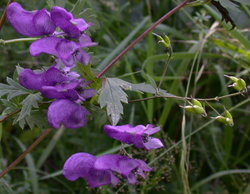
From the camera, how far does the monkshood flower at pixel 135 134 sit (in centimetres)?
81

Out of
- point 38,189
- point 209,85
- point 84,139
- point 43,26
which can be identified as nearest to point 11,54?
point 84,139

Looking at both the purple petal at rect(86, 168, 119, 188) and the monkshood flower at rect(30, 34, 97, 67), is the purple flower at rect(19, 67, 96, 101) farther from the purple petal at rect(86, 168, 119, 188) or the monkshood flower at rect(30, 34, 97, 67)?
the purple petal at rect(86, 168, 119, 188)

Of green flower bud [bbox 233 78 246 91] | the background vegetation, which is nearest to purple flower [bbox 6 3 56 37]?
green flower bud [bbox 233 78 246 91]

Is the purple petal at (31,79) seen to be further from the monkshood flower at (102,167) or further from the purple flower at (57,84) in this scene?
the monkshood flower at (102,167)

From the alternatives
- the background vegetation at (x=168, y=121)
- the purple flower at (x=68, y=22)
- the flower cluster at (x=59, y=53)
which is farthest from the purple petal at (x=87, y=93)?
the background vegetation at (x=168, y=121)

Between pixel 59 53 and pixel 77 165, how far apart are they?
20 centimetres

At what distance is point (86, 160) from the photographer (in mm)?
847

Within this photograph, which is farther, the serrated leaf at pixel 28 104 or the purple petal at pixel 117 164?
the serrated leaf at pixel 28 104

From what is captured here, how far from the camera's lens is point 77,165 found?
843 mm

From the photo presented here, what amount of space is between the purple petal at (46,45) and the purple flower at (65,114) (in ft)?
0.30

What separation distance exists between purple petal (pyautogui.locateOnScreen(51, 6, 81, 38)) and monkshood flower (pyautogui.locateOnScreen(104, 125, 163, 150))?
18cm

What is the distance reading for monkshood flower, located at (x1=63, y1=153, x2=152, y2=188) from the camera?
808 millimetres

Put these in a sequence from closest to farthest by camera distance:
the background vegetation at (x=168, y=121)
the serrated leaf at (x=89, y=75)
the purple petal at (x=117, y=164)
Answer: the purple petal at (x=117, y=164)
the serrated leaf at (x=89, y=75)
the background vegetation at (x=168, y=121)

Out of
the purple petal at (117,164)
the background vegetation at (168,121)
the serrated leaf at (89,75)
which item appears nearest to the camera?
the purple petal at (117,164)
